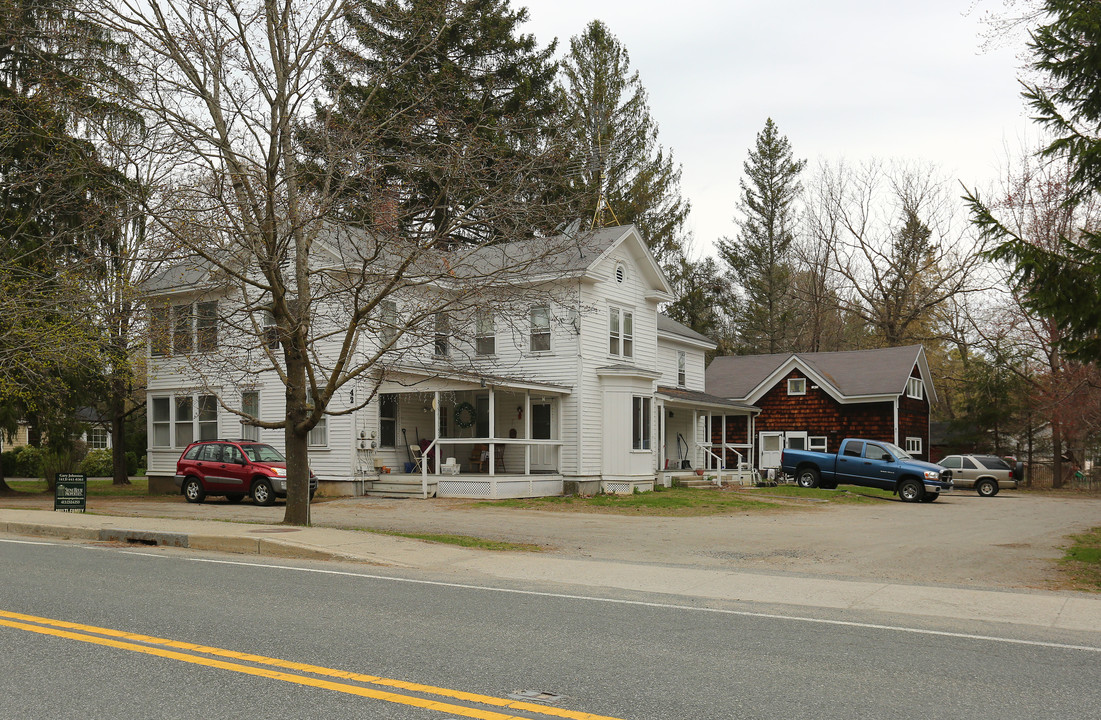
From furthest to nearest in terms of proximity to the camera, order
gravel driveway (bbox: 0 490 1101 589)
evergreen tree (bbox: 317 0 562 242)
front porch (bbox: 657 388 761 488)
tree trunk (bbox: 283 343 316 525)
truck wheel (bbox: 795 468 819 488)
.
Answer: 1. front porch (bbox: 657 388 761 488)
2. truck wheel (bbox: 795 468 819 488)
3. tree trunk (bbox: 283 343 316 525)
4. evergreen tree (bbox: 317 0 562 242)
5. gravel driveway (bbox: 0 490 1101 589)

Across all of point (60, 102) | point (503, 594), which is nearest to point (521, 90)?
point (60, 102)

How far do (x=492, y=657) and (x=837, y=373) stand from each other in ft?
129

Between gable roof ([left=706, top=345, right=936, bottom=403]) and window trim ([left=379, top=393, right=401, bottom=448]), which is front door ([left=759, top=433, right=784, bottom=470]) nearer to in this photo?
gable roof ([left=706, top=345, right=936, bottom=403])

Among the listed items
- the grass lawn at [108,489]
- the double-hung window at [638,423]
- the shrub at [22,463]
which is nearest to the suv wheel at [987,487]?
the double-hung window at [638,423]

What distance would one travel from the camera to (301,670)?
652 cm

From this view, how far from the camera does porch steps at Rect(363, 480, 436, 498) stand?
1089 inches

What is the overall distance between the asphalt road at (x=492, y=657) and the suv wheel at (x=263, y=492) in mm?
14645

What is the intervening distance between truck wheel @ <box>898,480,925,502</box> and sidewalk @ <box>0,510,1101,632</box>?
68.1 ft

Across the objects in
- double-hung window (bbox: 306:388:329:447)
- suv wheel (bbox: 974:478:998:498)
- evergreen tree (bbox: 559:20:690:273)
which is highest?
evergreen tree (bbox: 559:20:690:273)

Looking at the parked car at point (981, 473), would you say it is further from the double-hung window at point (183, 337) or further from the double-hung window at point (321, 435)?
the double-hung window at point (183, 337)

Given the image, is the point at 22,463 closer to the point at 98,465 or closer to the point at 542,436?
the point at 98,465

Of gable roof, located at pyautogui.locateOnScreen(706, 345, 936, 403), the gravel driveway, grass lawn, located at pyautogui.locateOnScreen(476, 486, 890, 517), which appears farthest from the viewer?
gable roof, located at pyautogui.locateOnScreen(706, 345, 936, 403)

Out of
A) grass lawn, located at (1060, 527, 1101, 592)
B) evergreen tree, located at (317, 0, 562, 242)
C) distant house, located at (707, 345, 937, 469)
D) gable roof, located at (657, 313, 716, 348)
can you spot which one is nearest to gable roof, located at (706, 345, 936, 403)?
distant house, located at (707, 345, 937, 469)

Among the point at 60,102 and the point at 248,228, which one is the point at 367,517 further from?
the point at 60,102
